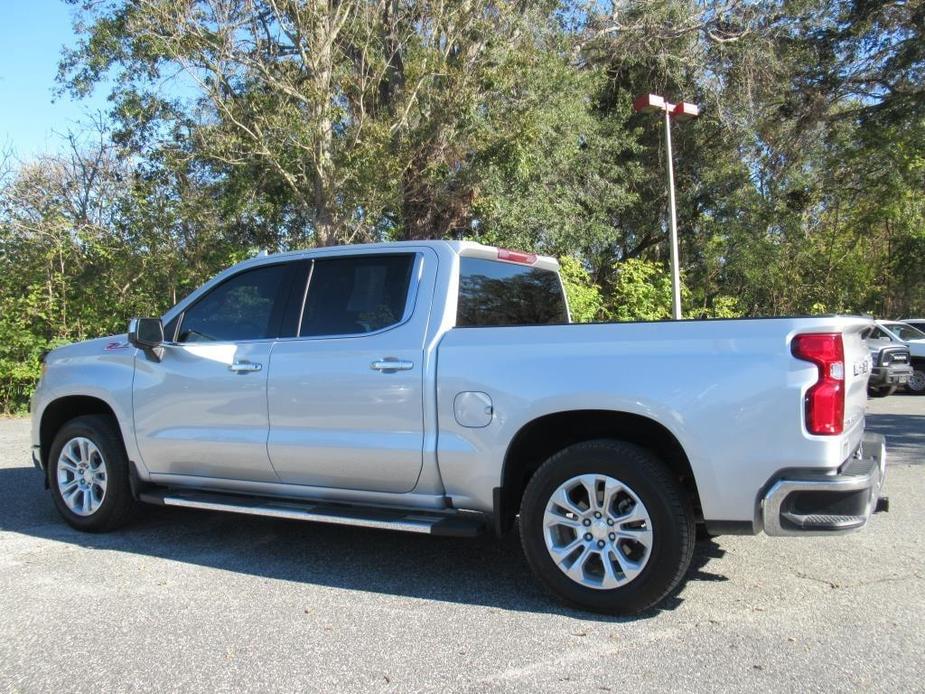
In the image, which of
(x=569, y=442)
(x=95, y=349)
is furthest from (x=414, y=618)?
(x=95, y=349)

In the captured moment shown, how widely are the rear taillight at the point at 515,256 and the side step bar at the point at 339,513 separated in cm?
170

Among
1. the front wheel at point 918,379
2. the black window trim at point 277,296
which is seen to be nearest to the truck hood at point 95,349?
the black window trim at point 277,296

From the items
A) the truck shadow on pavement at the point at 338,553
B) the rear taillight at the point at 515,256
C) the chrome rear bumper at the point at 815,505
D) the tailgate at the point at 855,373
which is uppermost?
the rear taillight at the point at 515,256

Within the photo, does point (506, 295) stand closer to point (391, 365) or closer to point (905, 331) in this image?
point (391, 365)

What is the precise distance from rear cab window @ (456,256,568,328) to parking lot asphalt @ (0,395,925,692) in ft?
5.00

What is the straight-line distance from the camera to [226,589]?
15.0 feet

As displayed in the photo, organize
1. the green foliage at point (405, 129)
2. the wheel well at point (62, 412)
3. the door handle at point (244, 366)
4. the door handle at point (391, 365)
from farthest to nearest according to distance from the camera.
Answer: the green foliage at point (405, 129) → the wheel well at point (62, 412) → the door handle at point (244, 366) → the door handle at point (391, 365)

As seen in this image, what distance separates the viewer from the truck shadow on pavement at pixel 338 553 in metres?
4.55

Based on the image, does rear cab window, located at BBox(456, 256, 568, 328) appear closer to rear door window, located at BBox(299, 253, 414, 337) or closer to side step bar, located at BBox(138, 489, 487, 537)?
rear door window, located at BBox(299, 253, 414, 337)

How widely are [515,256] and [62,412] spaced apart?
357 centimetres

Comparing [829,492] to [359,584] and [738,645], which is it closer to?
[738,645]


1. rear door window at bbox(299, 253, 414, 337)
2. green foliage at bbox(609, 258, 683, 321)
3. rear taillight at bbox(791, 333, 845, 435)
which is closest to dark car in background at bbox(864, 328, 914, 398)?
rear taillight at bbox(791, 333, 845, 435)

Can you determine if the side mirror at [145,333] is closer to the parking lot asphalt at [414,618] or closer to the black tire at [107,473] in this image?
the black tire at [107,473]

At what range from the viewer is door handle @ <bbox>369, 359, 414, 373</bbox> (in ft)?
14.8
